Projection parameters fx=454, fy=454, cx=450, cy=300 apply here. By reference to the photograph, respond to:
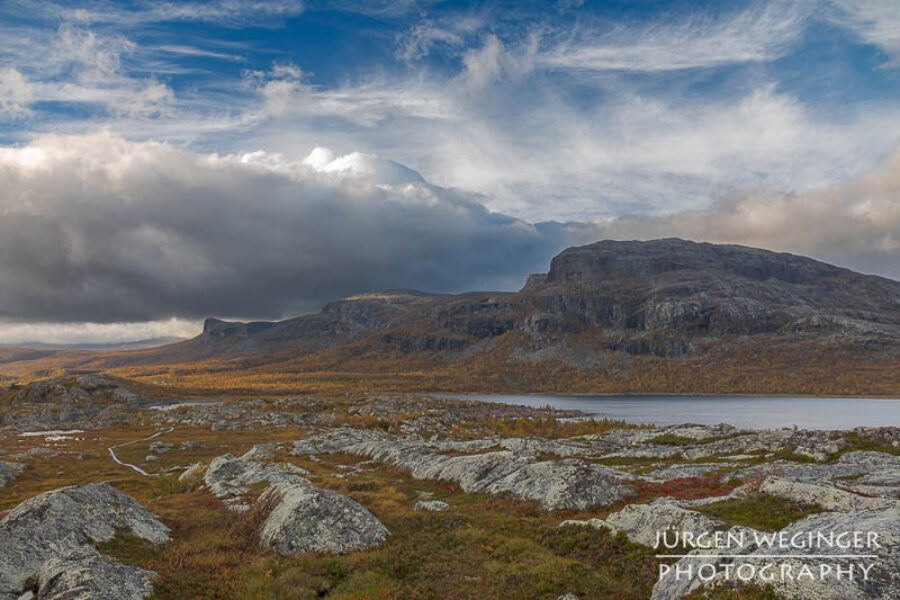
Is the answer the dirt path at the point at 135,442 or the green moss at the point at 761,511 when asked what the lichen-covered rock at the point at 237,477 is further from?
the green moss at the point at 761,511

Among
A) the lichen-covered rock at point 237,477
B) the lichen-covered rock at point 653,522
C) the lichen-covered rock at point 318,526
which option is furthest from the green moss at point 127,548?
the lichen-covered rock at point 653,522

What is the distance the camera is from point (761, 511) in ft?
89.9

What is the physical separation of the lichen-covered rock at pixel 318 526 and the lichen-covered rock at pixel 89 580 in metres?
7.49

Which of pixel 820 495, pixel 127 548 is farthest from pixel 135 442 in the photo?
pixel 820 495

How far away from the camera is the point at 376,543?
2616 cm

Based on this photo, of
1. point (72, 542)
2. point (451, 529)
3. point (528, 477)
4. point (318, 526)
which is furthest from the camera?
point (528, 477)

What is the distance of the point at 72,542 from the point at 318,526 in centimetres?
1200

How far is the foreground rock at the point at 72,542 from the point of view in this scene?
17.0 m

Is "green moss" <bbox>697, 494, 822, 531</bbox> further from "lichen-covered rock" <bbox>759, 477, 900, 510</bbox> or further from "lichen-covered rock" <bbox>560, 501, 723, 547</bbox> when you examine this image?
"lichen-covered rock" <bbox>560, 501, 723, 547</bbox>

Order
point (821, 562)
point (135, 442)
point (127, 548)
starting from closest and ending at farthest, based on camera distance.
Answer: point (821, 562) → point (127, 548) → point (135, 442)

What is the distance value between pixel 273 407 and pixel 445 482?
151 meters

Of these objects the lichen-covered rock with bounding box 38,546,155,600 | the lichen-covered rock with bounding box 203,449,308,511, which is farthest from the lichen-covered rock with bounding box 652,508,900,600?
the lichen-covered rock with bounding box 203,449,308,511

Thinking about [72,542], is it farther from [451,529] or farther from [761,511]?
[761,511]

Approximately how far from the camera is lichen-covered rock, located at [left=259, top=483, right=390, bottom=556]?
83.0 ft
